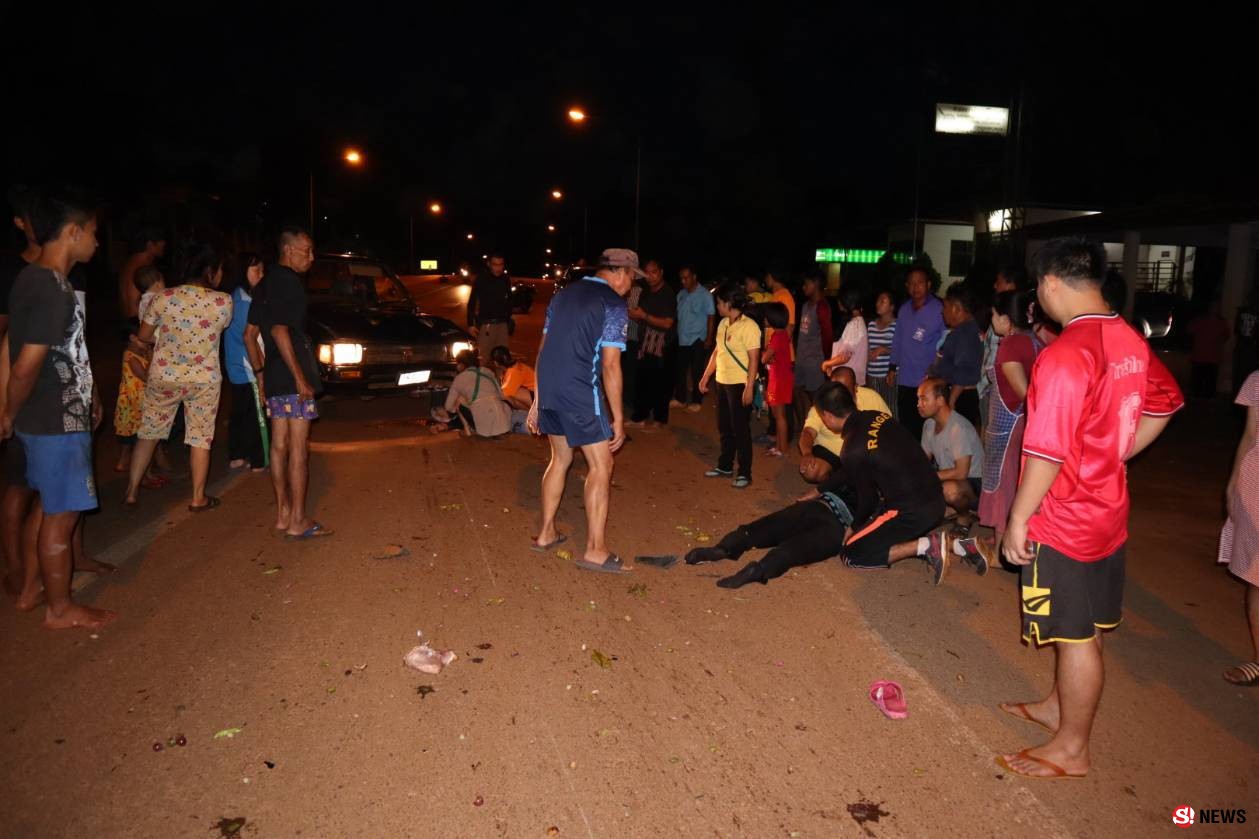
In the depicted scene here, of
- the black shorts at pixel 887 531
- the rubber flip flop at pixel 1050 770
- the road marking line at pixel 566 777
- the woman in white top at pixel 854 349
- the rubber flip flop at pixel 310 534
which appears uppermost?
the woman in white top at pixel 854 349

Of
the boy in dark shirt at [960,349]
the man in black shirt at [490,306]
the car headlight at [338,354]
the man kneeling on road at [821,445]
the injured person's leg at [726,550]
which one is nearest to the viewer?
the injured person's leg at [726,550]

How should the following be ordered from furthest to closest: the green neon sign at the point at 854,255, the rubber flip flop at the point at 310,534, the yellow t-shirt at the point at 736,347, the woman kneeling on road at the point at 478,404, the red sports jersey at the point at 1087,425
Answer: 1. the green neon sign at the point at 854,255
2. the woman kneeling on road at the point at 478,404
3. the yellow t-shirt at the point at 736,347
4. the rubber flip flop at the point at 310,534
5. the red sports jersey at the point at 1087,425

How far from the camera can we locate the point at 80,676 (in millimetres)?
4207

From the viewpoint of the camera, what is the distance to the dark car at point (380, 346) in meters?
11.0

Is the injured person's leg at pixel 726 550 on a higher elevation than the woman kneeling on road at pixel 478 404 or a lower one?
lower

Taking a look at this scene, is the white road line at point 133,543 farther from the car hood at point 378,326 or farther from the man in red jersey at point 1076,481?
the man in red jersey at point 1076,481

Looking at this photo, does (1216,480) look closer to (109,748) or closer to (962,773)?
(962,773)

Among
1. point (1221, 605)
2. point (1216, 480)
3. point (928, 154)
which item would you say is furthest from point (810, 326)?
point (928, 154)

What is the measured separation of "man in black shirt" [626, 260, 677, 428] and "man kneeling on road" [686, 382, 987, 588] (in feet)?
16.0

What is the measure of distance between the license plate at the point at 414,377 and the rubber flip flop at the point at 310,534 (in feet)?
16.6

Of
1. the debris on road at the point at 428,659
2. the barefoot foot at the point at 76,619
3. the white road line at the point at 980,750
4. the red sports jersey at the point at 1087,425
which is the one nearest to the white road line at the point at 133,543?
the barefoot foot at the point at 76,619

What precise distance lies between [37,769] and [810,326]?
8.08 m

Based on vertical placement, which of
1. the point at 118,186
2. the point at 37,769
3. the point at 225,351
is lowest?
the point at 37,769

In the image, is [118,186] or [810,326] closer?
[810,326]
